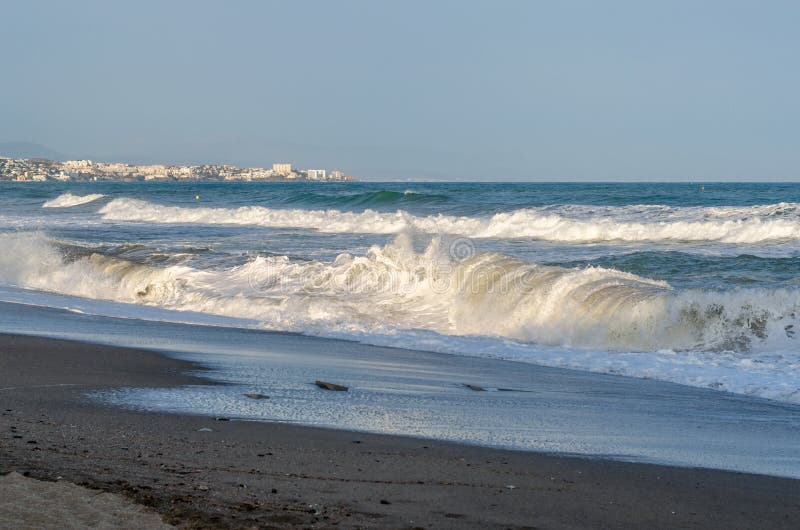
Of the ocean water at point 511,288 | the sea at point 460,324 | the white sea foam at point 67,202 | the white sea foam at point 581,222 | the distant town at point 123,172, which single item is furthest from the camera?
the distant town at point 123,172

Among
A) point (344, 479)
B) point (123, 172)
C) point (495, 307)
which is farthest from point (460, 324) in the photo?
point (123, 172)

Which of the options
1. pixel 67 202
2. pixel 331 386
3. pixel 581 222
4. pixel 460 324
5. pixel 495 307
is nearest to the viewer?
pixel 331 386

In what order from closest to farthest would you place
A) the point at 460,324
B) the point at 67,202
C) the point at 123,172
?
the point at 460,324, the point at 67,202, the point at 123,172

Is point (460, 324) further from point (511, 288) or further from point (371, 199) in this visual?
point (371, 199)

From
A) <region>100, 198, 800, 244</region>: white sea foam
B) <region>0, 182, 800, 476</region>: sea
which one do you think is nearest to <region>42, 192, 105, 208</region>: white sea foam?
<region>100, 198, 800, 244</region>: white sea foam

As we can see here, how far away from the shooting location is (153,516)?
3637mm

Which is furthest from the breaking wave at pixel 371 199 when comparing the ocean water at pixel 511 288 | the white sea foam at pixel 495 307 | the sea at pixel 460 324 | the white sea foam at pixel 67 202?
the white sea foam at pixel 495 307

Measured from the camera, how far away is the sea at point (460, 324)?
659 centimetres

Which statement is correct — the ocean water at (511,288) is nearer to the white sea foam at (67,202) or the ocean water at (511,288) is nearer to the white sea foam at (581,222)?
the white sea foam at (581,222)

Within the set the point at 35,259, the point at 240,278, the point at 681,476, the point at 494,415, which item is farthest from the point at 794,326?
the point at 35,259

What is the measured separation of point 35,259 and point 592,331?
1309 centimetres

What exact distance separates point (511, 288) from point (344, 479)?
9.41 m

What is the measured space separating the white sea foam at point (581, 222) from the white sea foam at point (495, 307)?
13.9ft

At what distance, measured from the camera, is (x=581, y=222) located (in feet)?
96.7
